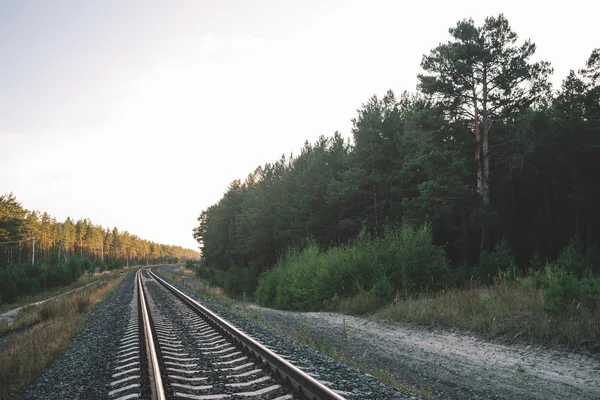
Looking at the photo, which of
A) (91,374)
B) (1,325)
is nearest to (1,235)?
(1,325)

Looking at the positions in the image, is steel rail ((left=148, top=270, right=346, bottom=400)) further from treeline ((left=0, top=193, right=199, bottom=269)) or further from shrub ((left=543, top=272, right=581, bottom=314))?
treeline ((left=0, top=193, right=199, bottom=269))

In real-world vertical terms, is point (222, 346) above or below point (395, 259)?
below

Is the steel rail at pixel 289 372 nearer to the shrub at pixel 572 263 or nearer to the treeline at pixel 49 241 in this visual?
the shrub at pixel 572 263

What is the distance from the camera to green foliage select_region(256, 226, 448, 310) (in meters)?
15.2

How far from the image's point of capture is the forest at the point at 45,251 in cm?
4377

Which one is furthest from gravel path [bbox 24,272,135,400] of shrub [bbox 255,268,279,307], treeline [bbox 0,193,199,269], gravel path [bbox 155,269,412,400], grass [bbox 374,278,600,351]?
treeline [bbox 0,193,199,269]

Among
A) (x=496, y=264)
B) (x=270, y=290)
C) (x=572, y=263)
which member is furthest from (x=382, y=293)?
(x=270, y=290)

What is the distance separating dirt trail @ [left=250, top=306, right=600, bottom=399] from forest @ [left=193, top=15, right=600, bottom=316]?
156 inches

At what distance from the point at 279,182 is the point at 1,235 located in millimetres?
47553

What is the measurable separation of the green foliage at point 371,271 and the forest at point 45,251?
34.5 metres

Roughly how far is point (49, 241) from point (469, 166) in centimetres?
11454

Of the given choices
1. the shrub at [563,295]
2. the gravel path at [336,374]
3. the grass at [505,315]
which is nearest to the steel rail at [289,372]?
the gravel path at [336,374]

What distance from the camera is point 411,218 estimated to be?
2173 cm

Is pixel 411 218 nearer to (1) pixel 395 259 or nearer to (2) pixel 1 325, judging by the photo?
(1) pixel 395 259
